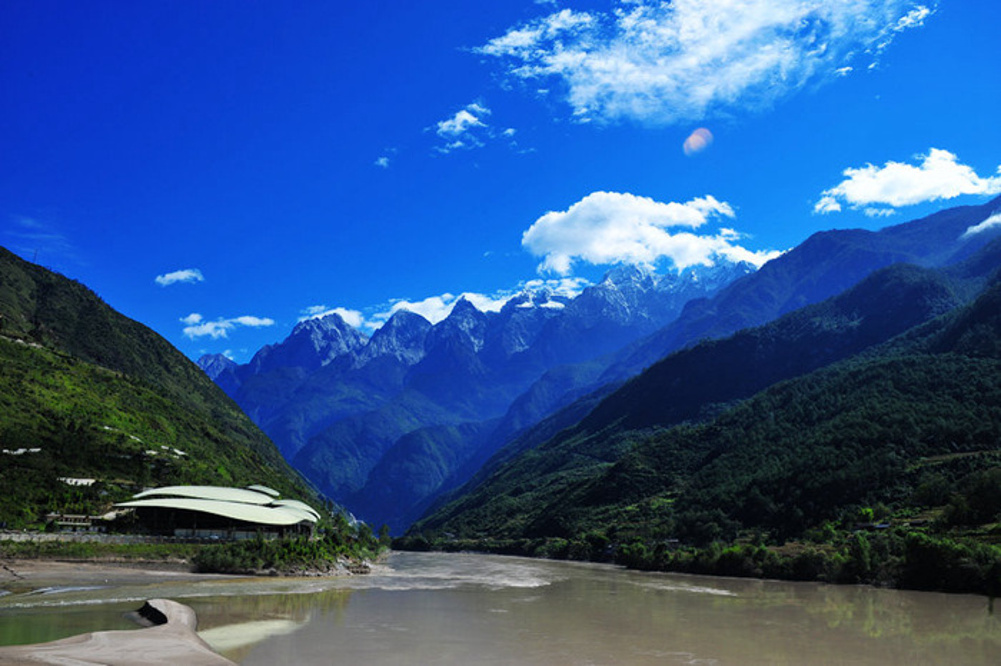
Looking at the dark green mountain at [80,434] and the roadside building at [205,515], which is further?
the roadside building at [205,515]

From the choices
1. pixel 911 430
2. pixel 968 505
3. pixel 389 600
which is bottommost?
pixel 389 600

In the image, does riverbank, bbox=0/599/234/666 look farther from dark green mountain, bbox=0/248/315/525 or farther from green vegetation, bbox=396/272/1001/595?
green vegetation, bbox=396/272/1001/595

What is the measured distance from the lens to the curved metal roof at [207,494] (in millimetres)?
94500

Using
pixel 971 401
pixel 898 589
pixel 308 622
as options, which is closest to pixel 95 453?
pixel 308 622

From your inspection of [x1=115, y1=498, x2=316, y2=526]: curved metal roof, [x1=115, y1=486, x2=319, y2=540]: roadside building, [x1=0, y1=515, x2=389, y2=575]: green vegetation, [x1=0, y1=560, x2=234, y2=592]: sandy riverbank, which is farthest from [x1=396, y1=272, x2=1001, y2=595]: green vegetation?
[x1=0, y1=560, x2=234, y2=592]: sandy riverbank

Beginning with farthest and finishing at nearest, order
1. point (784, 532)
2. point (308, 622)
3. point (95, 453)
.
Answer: point (784, 532) → point (95, 453) → point (308, 622)

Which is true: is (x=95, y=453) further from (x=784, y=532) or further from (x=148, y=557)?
(x=784, y=532)

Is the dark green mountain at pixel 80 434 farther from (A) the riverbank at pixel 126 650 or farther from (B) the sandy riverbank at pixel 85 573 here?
(A) the riverbank at pixel 126 650

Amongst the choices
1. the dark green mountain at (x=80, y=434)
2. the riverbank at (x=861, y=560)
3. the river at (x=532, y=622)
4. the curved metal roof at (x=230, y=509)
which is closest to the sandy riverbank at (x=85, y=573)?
the river at (x=532, y=622)

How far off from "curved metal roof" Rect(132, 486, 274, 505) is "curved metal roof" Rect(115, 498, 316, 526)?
1692mm

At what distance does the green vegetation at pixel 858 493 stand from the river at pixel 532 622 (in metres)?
10.2

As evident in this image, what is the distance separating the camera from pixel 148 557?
257 ft

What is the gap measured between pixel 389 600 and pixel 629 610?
2219 centimetres

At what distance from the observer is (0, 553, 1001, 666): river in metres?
35.7
